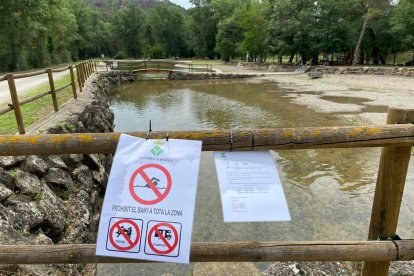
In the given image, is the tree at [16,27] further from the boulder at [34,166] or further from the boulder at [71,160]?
the boulder at [34,166]

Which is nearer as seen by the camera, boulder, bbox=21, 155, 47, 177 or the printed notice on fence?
the printed notice on fence

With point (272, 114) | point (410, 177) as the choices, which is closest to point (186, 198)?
point (410, 177)

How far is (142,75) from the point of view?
39.6 m

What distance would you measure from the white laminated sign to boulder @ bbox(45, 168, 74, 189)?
3.40 metres

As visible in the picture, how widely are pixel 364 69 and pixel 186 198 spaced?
1352 inches

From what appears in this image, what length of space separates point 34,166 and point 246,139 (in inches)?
146

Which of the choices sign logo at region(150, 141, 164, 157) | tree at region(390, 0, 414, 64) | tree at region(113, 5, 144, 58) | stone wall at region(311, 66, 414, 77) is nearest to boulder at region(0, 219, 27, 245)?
sign logo at region(150, 141, 164, 157)

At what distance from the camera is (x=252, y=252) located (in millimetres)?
1835

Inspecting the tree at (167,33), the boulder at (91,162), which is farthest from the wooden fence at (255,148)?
the tree at (167,33)

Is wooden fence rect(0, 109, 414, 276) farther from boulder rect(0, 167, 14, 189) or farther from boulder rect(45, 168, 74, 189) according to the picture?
boulder rect(45, 168, 74, 189)

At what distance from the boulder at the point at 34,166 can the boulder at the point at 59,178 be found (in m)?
0.13

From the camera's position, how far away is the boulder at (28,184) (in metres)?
3.85

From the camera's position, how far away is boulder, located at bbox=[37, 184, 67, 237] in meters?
3.78

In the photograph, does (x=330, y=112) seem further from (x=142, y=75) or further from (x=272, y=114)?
(x=142, y=75)
